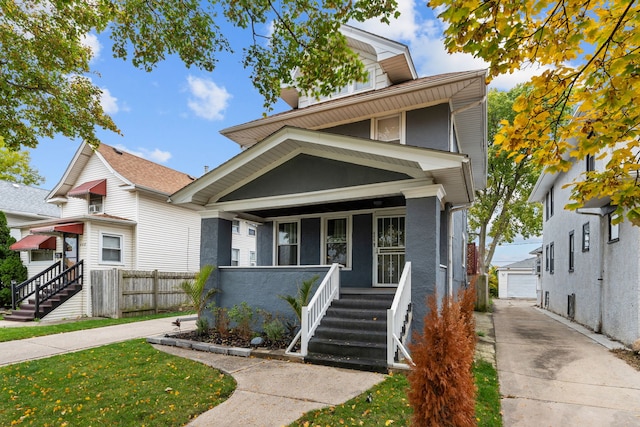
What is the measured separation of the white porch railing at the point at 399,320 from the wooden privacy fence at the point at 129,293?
9039 millimetres

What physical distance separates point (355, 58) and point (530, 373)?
230 inches

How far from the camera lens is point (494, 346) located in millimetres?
8305

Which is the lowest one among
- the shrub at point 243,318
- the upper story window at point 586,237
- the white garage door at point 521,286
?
the white garage door at point 521,286

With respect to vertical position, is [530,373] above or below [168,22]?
below

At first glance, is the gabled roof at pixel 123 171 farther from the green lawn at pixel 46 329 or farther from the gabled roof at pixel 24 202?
the green lawn at pixel 46 329

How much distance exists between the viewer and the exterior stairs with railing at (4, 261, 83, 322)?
40.8 ft

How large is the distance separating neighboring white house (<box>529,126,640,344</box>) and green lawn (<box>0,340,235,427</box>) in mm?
5374

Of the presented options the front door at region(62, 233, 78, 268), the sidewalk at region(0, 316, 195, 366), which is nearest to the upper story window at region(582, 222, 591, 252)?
the sidewalk at region(0, 316, 195, 366)

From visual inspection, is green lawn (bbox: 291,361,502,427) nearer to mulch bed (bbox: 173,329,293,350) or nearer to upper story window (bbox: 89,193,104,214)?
mulch bed (bbox: 173,329,293,350)

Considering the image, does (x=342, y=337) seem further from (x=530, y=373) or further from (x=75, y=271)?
(x=75, y=271)

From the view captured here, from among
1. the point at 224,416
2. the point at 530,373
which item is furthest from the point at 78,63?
the point at 530,373

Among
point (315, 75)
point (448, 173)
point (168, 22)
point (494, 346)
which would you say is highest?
point (168, 22)

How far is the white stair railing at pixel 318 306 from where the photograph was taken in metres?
6.62

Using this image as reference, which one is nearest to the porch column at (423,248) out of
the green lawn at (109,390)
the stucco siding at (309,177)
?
the stucco siding at (309,177)
